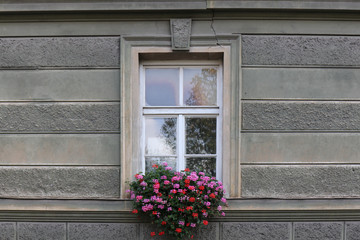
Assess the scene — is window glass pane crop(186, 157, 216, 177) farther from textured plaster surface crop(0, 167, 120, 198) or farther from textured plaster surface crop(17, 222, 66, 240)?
textured plaster surface crop(17, 222, 66, 240)

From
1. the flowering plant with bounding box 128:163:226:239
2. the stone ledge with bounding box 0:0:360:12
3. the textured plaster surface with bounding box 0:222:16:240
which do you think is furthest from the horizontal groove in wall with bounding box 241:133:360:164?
the textured plaster surface with bounding box 0:222:16:240

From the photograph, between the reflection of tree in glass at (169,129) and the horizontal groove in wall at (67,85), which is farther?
the reflection of tree in glass at (169,129)

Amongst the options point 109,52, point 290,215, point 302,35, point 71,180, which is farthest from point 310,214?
point 109,52

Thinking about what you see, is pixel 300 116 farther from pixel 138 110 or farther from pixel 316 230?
pixel 138 110

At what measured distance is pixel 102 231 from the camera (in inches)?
131

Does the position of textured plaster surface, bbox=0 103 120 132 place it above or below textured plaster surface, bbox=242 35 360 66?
below

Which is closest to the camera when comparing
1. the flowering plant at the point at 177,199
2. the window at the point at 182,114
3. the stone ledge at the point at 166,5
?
the flowering plant at the point at 177,199

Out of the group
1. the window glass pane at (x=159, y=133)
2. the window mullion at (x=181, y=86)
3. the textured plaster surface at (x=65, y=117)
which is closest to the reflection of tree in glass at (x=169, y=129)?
the window glass pane at (x=159, y=133)

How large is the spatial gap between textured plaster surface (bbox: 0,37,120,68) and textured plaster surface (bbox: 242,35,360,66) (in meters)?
1.68

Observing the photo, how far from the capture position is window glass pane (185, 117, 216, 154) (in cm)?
354

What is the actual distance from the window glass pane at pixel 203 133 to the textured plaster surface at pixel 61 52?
3.98 feet

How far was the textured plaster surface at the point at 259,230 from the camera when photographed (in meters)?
3.31

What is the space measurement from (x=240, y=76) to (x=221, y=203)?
1553mm

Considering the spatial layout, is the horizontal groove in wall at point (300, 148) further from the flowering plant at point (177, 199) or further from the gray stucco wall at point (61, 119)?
the gray stucco wall at point (61, 119)
